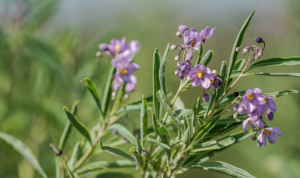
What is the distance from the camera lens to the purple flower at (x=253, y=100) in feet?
1.96

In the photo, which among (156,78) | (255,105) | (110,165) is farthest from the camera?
(110,165)

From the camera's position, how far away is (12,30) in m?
1.79

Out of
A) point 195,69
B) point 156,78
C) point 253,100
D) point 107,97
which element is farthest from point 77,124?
point 253,100

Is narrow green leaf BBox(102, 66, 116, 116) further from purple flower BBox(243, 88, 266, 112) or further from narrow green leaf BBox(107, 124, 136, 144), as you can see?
purple flower BBox(243, 88, 266, 112)

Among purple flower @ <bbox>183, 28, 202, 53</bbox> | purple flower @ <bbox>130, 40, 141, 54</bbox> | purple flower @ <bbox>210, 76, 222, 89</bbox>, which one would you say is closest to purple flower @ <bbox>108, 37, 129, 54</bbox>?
purple flower @ <bbox>130, 40, 141, 54</bbox>

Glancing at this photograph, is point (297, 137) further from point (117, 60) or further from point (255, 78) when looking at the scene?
point (117, 60)

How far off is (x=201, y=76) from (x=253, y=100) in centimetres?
14

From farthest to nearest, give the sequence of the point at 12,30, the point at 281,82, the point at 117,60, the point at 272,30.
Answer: the point at 272,30, the point at 281,82, the point at 12,30, the point at 117,60

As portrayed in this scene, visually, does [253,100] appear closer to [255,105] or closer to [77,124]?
[255,105]

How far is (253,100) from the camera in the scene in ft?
2.00

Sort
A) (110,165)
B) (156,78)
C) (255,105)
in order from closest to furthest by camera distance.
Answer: (255,105) < (156,78) < (110,165)

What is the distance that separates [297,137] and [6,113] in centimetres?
218

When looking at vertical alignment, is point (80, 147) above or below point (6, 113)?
below

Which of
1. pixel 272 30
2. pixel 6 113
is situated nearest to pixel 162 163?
pixel 6 113
